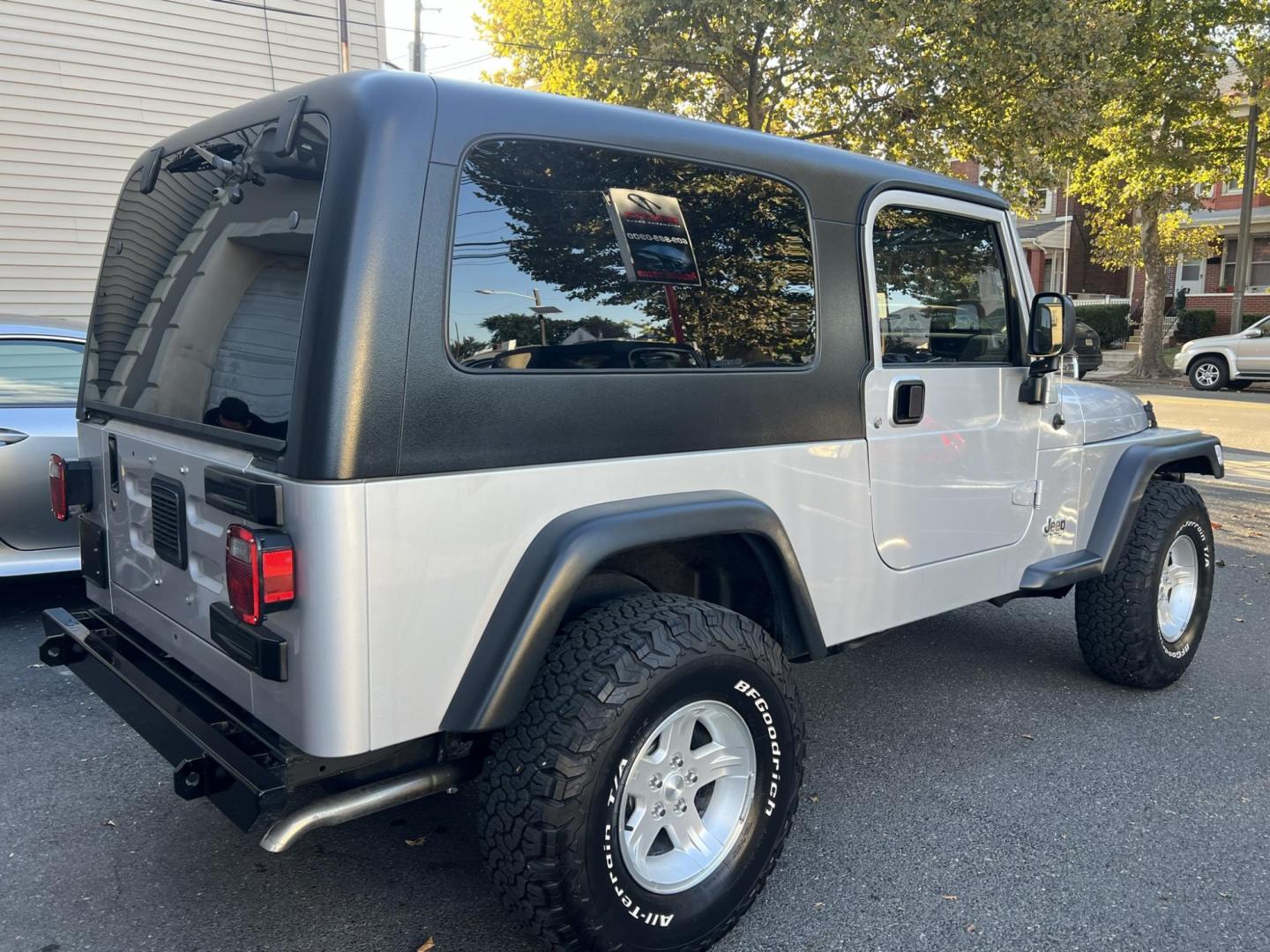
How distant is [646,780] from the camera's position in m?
2.49

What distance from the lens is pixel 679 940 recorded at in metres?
2.46

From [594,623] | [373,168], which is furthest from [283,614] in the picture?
[373,168]

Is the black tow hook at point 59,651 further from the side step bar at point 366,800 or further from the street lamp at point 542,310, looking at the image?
the street lamp at point 542,310

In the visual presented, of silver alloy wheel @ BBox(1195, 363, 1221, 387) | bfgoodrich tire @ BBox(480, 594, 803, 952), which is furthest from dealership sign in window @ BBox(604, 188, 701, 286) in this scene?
silver alloy wheel @ BBox(1195, 363, 1221, 387)

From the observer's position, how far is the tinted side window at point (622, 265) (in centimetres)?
230

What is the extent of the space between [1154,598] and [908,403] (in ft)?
5.93

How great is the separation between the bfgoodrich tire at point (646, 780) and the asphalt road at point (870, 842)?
0.29 m

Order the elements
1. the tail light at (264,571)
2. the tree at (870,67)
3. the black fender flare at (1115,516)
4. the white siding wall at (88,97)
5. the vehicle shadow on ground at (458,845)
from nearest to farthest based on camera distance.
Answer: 1. the tail light at (264,571)
2. the vehicle shadow on ground at (458,845)
3. the black fender flare at (1115,516)
4. the white siding wall at (88,97)
5. the tree at (870,67)

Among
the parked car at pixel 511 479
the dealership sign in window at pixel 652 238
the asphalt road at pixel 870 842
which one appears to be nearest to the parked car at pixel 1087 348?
the parked car at pixel 511 479

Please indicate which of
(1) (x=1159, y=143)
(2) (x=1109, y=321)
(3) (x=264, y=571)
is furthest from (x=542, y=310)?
(2) (x=1109, y=321)

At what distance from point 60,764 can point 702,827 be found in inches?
94.9

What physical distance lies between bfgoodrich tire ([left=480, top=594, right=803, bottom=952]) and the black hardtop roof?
3.95 ft

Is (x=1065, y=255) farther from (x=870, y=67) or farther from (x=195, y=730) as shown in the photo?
(x=195, y=730)

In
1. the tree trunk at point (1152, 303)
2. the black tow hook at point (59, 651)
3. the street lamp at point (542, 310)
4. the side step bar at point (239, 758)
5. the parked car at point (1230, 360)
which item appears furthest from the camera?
the tree trunk at point (1152, 303)
